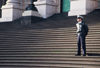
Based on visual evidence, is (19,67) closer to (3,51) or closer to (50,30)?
(3,51)

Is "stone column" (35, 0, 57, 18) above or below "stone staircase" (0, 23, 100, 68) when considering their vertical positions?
above

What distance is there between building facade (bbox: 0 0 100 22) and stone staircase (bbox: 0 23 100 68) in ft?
17.3

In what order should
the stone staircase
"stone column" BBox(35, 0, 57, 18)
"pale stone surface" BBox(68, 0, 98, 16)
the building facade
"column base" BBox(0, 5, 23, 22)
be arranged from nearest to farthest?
the stone staircase
"pale stone surface" BBox(68, 0, 98, 16)
the building facade
"stone column" BBox(35, 0, 57, 18)
"column base" BBox(0, 5, 23, 22)

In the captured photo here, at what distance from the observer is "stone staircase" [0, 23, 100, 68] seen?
1101 centimetres

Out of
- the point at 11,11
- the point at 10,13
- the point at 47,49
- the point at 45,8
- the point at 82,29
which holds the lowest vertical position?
the point at 47,49

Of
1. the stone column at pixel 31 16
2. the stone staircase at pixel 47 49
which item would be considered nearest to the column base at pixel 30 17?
the stone column at pixel 31 16

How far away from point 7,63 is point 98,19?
7206 mm

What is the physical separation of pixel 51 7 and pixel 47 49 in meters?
10.4

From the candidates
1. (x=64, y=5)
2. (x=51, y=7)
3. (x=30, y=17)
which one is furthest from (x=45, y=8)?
(x=64, y=5)

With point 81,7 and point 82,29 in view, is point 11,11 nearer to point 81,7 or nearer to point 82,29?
point 81,7

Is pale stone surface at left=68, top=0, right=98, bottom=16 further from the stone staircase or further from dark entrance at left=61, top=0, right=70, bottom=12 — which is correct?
the stone staircase

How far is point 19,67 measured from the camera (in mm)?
11344

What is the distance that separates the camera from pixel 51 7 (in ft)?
74.3

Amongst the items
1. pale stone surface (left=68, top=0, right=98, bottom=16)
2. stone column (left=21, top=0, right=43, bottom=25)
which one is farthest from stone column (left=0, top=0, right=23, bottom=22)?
pale stone surface (left=68, top=0, right=98, bottom=16)
